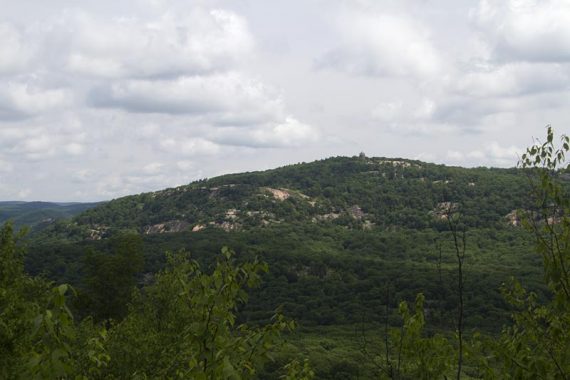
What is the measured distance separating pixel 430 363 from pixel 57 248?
170152 mm

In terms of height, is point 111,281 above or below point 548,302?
below

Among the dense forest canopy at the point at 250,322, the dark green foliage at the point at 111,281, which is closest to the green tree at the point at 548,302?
the dense forest canopy at the point at 250,322

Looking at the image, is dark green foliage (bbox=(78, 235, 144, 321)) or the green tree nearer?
the green tree

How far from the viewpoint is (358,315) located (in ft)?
468

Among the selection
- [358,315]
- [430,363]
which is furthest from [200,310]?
[358,315]

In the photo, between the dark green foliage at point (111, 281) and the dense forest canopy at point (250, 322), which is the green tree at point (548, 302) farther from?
the dark green foliage at point (111, 281)

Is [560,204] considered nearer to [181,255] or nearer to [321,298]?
[181,255]

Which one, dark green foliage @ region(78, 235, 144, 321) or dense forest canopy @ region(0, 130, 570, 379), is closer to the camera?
dense forest canopy @ region(0, 130, 570, 379)

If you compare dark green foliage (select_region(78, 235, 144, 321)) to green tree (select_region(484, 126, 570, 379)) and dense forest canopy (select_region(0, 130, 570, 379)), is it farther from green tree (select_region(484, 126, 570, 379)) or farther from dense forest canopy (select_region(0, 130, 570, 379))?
green tree (select_region(484, 126, 570, 379))

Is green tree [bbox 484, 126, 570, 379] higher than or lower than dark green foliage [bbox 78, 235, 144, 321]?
higher

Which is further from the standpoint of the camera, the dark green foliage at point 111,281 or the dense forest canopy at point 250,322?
the dark green foliage at point 111,281

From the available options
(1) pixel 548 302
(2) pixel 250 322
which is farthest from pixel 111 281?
(1) pixel 548 302

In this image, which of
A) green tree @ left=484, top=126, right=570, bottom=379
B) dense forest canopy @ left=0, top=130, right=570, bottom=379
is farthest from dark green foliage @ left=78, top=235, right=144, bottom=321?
green tree @ left=484, top=126, right=570, bottom=379

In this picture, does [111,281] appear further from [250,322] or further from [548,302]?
[548,302]
